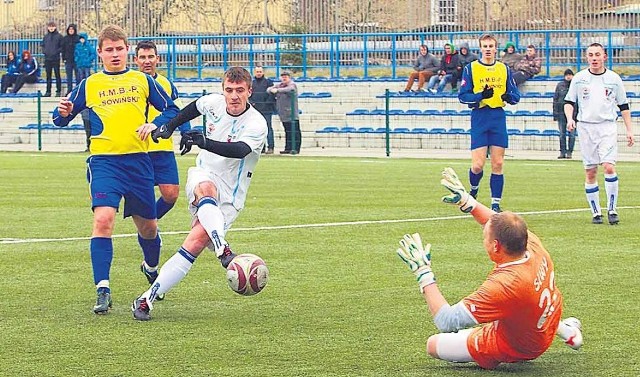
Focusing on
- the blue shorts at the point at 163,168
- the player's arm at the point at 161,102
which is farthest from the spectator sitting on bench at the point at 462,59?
the player's arm at the point at 161,102

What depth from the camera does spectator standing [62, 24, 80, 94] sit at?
115ft

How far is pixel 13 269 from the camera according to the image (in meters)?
10.6

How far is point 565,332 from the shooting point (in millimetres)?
6992

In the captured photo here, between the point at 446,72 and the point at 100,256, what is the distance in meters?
24.9

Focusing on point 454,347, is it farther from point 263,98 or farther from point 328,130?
point 328,130

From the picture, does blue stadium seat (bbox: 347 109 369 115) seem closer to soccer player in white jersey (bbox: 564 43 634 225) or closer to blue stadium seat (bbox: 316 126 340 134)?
blue stadium seat (bbox: 316 126 340 134)

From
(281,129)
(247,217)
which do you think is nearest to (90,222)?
→ (247,217)

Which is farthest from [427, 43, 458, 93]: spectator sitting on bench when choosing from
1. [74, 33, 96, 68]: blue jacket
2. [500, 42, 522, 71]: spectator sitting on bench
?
[74, 33, 96, 68]: blue jacket

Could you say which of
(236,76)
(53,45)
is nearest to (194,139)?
(236,76)

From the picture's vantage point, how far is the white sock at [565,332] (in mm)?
6992

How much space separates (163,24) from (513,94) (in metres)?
27.5

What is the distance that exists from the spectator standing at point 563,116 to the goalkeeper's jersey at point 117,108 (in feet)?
65.1

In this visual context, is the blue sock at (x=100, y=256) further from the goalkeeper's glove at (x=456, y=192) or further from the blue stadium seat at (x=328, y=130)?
the blue stadium seat at (x=328, y=130)

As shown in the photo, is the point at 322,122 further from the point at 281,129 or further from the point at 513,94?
the point at 513,94
